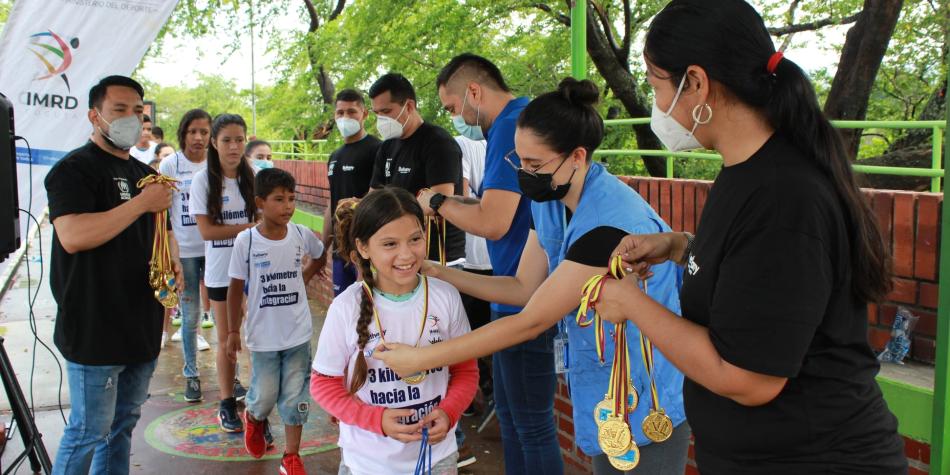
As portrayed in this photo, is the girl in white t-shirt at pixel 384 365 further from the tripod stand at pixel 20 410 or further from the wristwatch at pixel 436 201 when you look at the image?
the tripod stand at pixel 20 410

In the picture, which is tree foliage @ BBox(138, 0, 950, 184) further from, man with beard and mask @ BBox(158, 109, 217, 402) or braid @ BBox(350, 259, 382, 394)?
braid @ BBox(350, 259, 382, 394)

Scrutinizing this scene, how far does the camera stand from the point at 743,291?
1.38 meters

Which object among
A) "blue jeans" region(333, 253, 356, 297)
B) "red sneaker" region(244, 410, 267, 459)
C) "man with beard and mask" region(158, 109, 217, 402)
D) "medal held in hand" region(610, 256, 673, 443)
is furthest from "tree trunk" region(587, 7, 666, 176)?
"medal held in hand" region(610, 256, 673, 443)

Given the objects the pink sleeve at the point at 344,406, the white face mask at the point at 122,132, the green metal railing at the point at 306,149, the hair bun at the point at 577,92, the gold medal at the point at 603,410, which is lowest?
the pink sleeve at the point at 344,406

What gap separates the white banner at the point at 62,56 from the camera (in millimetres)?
4113

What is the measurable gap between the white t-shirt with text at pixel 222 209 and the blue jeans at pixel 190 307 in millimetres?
597

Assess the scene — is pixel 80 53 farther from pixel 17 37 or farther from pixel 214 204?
pixel 214 204

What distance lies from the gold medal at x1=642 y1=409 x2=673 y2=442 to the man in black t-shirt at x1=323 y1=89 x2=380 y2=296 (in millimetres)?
3375

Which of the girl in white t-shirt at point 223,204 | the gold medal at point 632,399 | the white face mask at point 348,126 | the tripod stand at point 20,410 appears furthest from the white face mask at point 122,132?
the gold medal at point 632,399

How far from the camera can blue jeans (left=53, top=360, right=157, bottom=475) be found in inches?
122

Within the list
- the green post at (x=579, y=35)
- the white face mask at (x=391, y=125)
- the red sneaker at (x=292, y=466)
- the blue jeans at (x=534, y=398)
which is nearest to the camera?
the blue jeans at (x=534, y=398)

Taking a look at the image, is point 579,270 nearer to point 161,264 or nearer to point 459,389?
point 459,389

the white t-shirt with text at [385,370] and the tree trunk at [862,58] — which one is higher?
the tree trunk at [862,58]

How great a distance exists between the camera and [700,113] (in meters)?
1.56
